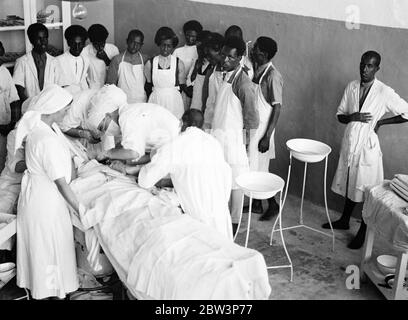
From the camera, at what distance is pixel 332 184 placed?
4.07 metres

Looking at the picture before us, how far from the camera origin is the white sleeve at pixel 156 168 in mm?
2961

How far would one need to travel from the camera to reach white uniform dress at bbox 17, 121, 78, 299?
280cm

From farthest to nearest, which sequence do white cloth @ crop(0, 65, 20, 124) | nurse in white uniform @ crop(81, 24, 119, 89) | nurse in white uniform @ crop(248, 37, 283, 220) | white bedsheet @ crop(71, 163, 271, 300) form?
Answer: 1. nurse in white uniform @ crop(81, 24, 119, 89)
2. white cloth @ crop(0, 65, 20, 124)
3. nurse in white uniform @ crop(248, 37, 283, 220)
4. white bedsheet @ crop(71, 163, 271, 300)

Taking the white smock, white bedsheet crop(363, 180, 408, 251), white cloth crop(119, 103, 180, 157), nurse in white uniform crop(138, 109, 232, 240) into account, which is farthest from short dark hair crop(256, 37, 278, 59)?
white bedsheet crop(363, 180, 408, 251)

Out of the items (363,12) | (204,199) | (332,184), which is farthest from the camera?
(332,184)

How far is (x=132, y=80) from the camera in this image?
4707 mm

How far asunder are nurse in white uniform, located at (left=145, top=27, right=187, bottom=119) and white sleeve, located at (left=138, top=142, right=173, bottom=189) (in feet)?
5.17

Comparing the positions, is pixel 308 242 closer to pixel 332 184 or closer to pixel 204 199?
pixel 332 184

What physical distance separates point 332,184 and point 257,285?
72.8 inches

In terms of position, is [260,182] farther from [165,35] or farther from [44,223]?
[165,35]

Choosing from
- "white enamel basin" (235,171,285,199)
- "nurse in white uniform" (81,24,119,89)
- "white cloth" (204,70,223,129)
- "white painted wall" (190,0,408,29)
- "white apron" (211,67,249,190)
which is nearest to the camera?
"white enamel basin" (235,171,285,199)

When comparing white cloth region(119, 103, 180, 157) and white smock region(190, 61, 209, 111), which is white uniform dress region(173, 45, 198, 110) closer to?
white smock region(190, 61, 209, 111)

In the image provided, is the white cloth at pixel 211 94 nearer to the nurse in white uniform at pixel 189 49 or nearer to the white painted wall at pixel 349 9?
the nurse in white uniform at pixel 189 49
